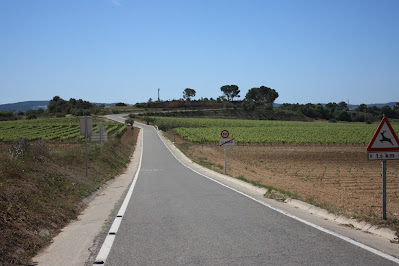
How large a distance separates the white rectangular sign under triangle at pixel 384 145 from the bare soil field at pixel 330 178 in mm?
1266

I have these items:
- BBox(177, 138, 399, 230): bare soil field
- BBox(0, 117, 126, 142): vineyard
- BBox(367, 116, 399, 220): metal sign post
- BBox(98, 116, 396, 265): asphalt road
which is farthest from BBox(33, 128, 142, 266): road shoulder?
BBox(0, 117, 126, 142): vineyard

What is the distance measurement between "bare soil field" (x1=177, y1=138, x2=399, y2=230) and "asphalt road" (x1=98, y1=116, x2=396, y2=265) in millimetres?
1783

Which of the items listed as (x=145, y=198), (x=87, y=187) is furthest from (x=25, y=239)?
(x=87, y=187)

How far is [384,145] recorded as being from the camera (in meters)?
7.79

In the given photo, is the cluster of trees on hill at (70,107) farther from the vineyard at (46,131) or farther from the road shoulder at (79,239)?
the road shoulder at (79,239)

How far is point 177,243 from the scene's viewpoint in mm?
6363

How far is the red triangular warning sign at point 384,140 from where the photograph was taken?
7723 mm

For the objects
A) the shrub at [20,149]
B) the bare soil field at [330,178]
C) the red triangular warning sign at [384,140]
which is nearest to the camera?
the red triangular warning sign at [384,140]

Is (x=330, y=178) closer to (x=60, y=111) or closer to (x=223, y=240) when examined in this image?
(x=223, y=240)

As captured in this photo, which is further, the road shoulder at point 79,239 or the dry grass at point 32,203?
the dry grass at point 32,203

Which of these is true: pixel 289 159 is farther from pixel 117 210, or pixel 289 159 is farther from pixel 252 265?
pixel 252 265

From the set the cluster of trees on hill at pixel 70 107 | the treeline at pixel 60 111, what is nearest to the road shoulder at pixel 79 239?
the treeline at pixel 60 111

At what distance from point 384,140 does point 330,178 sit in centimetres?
1664

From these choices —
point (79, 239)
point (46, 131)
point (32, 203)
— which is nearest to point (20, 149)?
point (32, 203)
